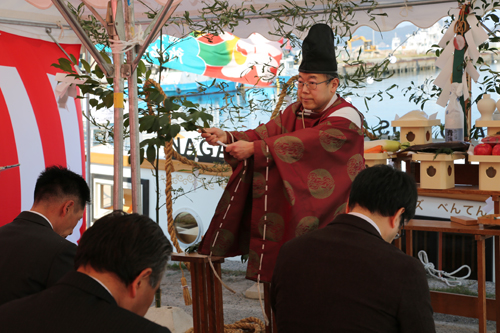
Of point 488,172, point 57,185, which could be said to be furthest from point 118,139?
point 488,172

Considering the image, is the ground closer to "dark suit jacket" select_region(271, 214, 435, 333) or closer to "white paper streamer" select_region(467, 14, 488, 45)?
"white paper streamer" select_region(467, 14, 488, 45)

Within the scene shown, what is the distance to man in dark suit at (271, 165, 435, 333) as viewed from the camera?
1.16 metres

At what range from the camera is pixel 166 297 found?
3.85 meters

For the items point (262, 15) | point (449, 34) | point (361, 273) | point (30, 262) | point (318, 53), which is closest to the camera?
point (361, 273)

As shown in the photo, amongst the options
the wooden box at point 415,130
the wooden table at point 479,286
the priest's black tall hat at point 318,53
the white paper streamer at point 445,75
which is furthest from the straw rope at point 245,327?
the white paper streamer at point 445,75

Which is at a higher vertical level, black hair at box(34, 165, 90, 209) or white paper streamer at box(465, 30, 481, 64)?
white paper streamer at box(465, 30, 481, 64)

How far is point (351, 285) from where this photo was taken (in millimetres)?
1187

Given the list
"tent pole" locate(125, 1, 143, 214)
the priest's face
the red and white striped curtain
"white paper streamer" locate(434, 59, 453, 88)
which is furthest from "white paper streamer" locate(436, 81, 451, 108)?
the red and white striped curtain

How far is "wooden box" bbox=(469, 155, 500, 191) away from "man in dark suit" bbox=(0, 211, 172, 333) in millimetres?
1937

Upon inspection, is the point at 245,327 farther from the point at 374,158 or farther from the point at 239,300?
the point at 374,158

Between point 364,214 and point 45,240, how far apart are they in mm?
955

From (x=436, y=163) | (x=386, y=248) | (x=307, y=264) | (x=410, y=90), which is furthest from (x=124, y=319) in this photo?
(x=410, y=90)

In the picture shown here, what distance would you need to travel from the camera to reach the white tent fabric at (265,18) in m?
3.06

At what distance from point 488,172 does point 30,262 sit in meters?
2.14
